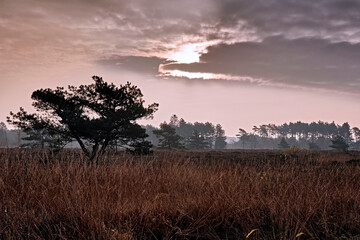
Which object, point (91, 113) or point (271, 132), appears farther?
point (271, 132)

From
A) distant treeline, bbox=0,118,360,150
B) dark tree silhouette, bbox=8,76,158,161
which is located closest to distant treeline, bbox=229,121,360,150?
distant treeline, bbox=0,118,360,150

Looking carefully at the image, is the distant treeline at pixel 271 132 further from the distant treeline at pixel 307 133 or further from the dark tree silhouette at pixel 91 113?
the dark tree silhouette at pixel 91 113

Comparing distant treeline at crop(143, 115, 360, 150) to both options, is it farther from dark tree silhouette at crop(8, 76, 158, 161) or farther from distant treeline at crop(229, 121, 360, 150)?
dark tree silhouette at crop(8, 76, 158, 161)

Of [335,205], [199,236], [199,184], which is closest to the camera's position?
[199,236]

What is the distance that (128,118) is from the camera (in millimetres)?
19109

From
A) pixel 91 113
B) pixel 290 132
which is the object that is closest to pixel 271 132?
pixel 290 132

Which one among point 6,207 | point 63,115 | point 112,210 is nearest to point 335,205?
point 112,210

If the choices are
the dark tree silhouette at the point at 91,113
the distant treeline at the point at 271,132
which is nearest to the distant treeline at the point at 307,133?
the distant treeline at the point at 271,132

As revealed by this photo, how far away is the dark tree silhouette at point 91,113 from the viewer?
18.2 metres

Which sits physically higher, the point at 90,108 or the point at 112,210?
the point at 90,108

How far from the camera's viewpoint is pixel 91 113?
65.0 ft

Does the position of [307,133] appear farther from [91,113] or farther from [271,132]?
[91,113]

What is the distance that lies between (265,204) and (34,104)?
18364mm

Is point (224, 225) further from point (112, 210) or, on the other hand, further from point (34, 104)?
point (34, 104)
